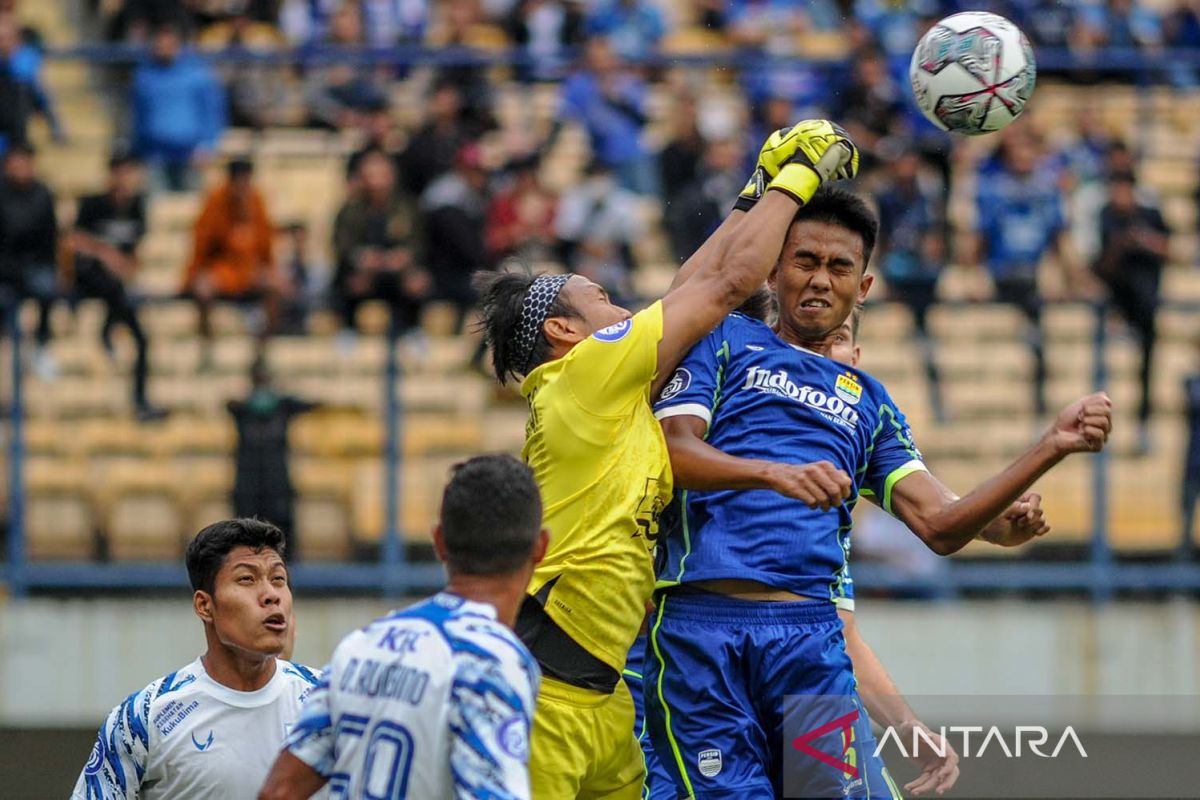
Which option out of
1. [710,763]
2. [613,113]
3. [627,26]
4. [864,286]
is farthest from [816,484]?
[627,26]

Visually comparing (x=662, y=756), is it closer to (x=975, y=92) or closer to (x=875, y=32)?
(x=975, y=92)

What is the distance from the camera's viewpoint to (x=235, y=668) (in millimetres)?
5723

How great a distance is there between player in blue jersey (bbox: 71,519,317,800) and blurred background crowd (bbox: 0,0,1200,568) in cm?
481

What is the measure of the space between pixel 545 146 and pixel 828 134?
26.3ft

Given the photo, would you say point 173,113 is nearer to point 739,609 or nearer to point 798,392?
point 798,392

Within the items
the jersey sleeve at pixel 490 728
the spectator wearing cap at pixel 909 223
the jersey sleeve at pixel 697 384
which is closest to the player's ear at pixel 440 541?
the jersey sleeve at pixel 490 728

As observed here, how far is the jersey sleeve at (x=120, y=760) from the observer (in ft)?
18.2

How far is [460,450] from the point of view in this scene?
434 inches

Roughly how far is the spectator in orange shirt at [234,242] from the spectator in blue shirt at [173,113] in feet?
3.65

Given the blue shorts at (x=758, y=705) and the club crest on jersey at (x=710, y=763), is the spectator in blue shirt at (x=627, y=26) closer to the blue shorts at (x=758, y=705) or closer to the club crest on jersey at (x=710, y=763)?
the blue shorts at (x=758, y=705)

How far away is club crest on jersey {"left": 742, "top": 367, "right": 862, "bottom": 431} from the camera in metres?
5.62

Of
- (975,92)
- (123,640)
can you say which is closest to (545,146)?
(123,640)

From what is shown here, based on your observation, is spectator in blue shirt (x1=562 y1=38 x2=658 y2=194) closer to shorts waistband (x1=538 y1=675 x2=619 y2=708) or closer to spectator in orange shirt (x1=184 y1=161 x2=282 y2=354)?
spectator in orange shirt (x1=184 y1=161 x2=282 y2=354)

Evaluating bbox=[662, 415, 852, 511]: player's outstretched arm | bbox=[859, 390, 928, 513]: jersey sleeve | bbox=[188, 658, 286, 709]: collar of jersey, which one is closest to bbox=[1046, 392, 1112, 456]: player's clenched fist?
bbox=[662, 415, 852, 511]: player's outstretched arm
